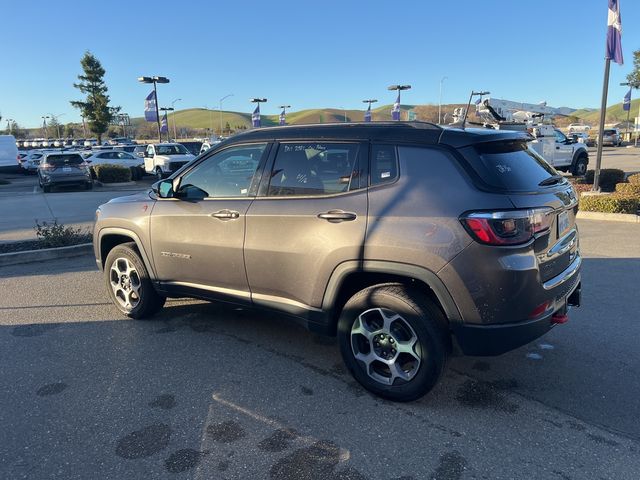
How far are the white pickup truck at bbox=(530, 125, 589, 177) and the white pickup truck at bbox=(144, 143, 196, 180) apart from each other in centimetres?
1536

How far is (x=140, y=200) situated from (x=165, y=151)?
839 inches

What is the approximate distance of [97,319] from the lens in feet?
16.0

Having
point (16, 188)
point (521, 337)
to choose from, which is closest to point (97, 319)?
point (521, 337)

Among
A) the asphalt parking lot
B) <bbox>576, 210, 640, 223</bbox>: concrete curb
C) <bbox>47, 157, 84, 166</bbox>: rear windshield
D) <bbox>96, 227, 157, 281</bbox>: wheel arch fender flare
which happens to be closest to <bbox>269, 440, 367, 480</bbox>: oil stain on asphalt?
the asphalt parking lot

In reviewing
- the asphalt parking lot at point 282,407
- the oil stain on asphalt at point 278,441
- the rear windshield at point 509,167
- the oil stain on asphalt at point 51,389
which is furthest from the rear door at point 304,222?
the oil stain on asphalt at point 51,389

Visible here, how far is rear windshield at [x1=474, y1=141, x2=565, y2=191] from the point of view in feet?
9.71

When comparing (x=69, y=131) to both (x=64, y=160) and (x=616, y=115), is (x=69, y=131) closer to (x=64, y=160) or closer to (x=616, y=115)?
(x=64, y=160)

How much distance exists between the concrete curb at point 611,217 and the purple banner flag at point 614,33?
4.28 m

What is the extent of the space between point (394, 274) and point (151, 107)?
98.0 feet

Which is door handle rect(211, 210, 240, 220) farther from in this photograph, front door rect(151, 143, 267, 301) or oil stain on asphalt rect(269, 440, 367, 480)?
oil stain on asphalt rect(269, 440, 367, 480)

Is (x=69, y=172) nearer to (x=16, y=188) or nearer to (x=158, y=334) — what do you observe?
(x=16, y=188)

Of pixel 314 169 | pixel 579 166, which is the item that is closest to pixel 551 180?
pixel 314 169

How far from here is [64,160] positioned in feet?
62.4

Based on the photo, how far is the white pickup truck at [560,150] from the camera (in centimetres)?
1722
